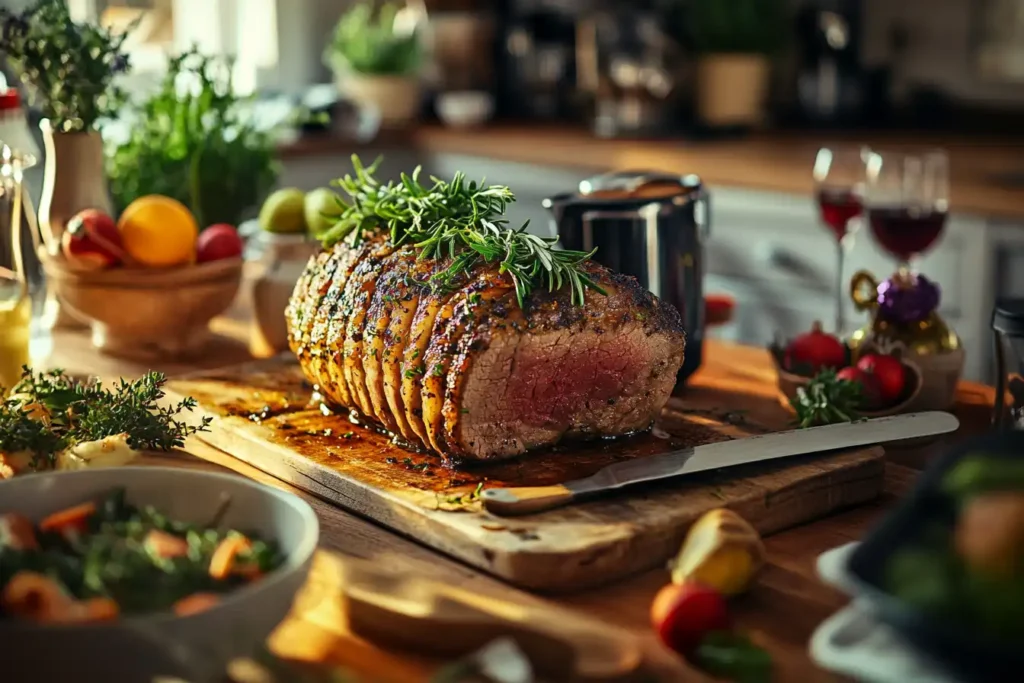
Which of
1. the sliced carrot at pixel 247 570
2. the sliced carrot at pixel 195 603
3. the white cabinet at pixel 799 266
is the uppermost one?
the sliced carrot at pixel 195 603

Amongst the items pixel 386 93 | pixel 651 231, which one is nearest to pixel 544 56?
pixel 386 93

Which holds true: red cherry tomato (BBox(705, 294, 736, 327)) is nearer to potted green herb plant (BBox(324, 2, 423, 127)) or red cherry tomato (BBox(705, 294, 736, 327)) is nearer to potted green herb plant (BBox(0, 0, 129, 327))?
potted green herb plant (BBox(0, 0, 129, 327))

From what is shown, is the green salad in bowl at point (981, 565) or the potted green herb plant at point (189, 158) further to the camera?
the potted green herb plant at point (189, 158)

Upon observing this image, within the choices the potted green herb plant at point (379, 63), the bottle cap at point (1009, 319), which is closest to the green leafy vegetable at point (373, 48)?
the potted green herb plant at point (379, 63)

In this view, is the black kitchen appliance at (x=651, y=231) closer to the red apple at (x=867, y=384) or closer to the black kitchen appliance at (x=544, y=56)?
the red apple at (x=867, y=384)

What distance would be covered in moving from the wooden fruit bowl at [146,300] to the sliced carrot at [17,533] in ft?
2.85

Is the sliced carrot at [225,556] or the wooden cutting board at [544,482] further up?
the sliced carrot at [225,556]

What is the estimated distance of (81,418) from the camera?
4.60 ft

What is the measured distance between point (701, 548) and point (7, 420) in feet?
2.49

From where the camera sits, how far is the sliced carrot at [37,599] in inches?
35.1

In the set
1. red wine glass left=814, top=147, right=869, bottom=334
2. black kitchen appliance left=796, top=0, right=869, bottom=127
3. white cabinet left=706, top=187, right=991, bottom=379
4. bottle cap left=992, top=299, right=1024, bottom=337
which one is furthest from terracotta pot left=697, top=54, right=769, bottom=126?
bottle cap left=992, top=299, right=1024, bottom=337

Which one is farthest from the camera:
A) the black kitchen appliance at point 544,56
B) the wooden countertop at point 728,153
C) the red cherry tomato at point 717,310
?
the black kitchen appliance at point 544,56

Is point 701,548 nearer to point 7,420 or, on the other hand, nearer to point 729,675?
point 729,675

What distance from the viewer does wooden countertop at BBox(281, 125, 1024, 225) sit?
2.96 meters
